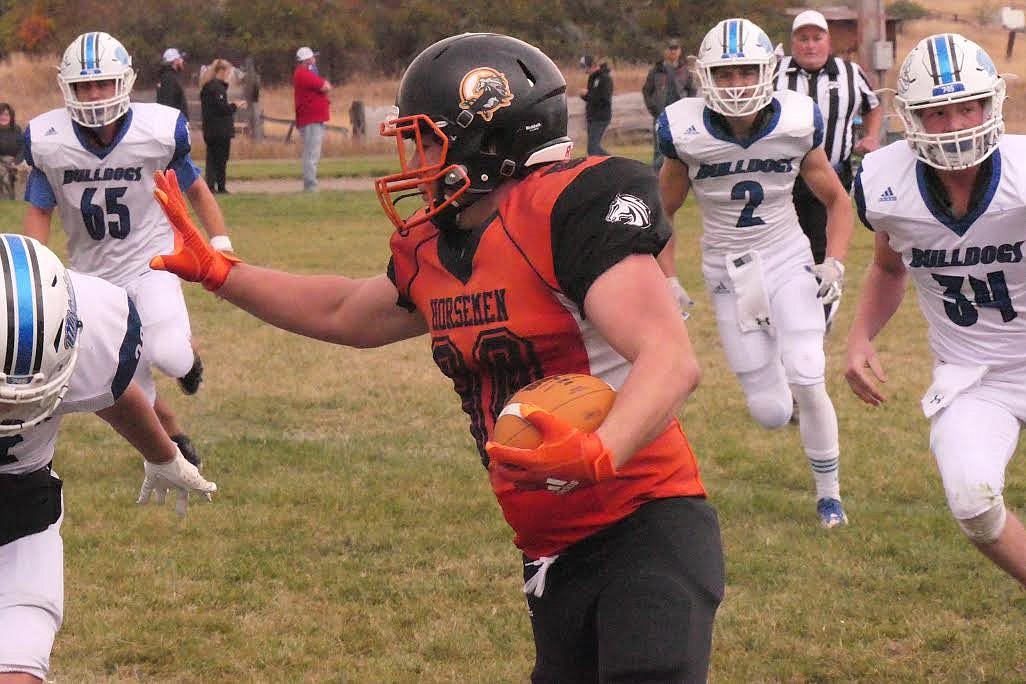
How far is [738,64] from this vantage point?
651 centimetres

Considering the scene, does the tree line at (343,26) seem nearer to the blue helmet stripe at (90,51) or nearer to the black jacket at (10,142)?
the black jacket at (10,142)

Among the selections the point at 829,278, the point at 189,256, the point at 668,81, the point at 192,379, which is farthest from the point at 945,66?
the point at 668,81

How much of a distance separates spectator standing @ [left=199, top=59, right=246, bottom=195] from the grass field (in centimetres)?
1102

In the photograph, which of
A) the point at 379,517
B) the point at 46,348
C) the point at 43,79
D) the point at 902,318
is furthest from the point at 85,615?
the point at 43,79

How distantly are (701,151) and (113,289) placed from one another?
330 cm

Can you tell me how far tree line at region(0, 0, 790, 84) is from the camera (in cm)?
3694

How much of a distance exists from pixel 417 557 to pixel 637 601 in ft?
9.90

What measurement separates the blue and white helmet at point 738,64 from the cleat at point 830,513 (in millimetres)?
1706

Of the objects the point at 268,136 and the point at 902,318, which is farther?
the point at 268,136

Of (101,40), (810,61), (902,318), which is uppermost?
(101,40)

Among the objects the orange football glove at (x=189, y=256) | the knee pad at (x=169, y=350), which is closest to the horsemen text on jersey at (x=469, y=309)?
the orange football glove at (x=189, y=256)

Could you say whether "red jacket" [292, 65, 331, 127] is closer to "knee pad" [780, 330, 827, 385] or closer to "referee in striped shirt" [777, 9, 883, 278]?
"referee in striped shirt" [777, 9, 883, 278]

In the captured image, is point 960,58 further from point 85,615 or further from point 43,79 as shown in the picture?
point 43,79

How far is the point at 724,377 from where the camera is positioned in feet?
30.1
